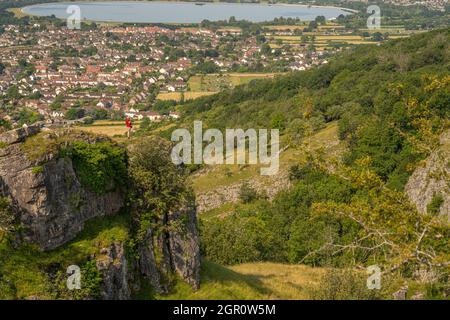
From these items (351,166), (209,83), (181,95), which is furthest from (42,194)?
Result: (209,83)

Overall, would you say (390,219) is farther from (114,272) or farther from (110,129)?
(110,129)

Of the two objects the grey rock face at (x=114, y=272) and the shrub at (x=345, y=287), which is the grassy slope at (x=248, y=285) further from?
the shrub at (x=345, y=287)

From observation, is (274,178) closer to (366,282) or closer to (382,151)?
(382,151)

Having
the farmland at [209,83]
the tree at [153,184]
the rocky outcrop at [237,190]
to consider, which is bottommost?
the rocky outcrop at [237,190]

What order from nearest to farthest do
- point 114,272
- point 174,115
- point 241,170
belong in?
point 114,272, point 241,170, point 174,115

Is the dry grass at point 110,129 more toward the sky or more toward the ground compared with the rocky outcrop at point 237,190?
more toward the sky

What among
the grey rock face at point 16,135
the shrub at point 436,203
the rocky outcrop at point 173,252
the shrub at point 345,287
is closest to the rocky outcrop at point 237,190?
the shrub at point 436,203

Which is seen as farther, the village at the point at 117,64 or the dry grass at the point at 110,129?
the village at the point at 117,64

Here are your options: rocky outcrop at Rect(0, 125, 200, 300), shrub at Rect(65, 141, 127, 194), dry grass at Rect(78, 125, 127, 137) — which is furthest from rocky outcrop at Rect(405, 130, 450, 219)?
dry grass at Rect(78, 125, 127, 137)
